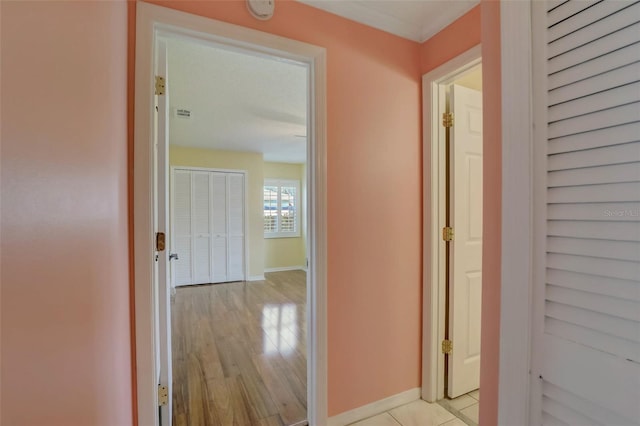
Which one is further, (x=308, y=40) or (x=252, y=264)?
(x=252, y=264)

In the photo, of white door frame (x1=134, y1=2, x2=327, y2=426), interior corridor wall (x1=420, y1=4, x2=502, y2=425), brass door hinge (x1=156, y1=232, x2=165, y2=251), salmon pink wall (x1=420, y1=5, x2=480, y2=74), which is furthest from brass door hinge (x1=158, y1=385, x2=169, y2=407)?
salmon pink wall (x1=420, y1=5, x2=480, y2=74)

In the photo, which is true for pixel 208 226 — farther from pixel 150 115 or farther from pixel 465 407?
pixel 465 407

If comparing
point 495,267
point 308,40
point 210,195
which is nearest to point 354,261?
point 495,267

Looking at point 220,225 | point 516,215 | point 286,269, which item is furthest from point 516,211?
point 286,269

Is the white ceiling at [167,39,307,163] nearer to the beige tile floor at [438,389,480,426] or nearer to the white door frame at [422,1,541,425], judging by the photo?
the white door frame at [422,1,541,425]

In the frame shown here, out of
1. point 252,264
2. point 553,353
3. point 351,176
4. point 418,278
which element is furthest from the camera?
point 252,264

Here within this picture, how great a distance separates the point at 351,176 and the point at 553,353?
3.93 feet

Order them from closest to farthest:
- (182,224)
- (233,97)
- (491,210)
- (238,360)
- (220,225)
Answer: (491,210) → (238,360) → (233,97) → (182,224) → (220,225)

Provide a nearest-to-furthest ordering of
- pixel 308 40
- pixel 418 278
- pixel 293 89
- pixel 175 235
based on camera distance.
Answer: pixel 308 40 → pixel 418 278 → pixel 293 89 → pixel 175 235

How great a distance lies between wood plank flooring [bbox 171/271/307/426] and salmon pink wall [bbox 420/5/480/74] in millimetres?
2389

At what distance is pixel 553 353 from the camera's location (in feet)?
2.02

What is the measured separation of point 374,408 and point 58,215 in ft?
6.24

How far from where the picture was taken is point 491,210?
813 millimetres

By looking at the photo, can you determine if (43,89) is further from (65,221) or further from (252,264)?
(252,264)
